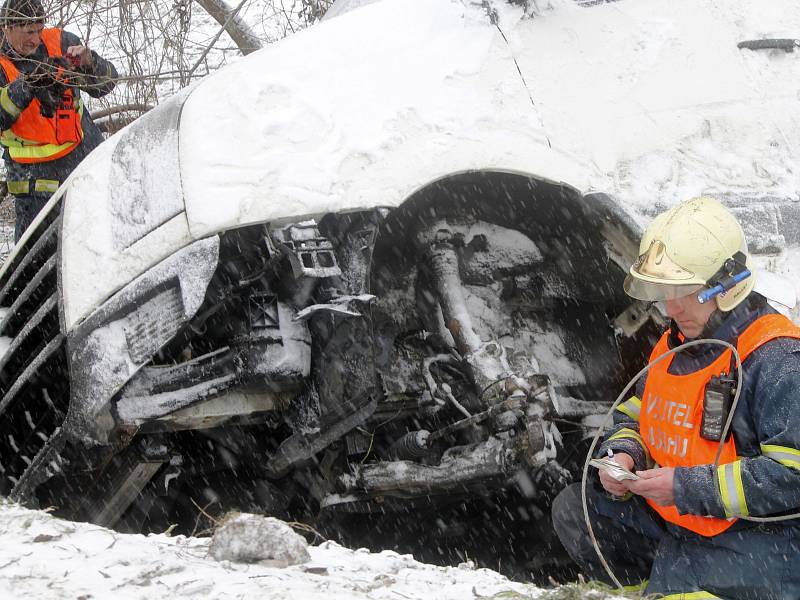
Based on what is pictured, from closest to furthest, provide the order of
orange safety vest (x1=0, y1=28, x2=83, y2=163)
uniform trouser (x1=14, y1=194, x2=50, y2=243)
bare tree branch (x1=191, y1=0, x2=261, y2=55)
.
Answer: orange safety vest (x1=0, y1=28, x2=83, y2=163), uniform trouser (x1=14, y1=194, x2=50, y2=243), bare tree branch (x1=191, y1=0, x2=261, y2=55)

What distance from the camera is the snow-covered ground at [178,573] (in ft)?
6.45

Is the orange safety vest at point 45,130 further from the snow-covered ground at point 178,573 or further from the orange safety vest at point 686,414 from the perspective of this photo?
the orange safety vest at point 686,414

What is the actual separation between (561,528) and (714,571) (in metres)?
0.70

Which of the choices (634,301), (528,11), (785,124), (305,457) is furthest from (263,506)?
(785,124)

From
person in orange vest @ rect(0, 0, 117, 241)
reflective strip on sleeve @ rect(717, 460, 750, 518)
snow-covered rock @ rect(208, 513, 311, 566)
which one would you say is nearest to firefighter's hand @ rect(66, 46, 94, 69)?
person in orange vest @ rect(0, 0, 117, 241)

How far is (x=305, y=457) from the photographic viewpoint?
3.24 m

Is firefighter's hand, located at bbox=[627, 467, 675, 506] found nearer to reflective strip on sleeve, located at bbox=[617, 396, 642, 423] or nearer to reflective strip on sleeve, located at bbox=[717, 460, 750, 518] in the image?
reflective strip on sleeve, located at bbox=[717, 460, 750, 518]

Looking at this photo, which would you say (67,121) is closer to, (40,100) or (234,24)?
(40,100)

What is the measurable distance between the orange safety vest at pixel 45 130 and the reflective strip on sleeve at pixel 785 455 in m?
4.28

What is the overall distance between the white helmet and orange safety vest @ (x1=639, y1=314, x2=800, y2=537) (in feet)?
0.47

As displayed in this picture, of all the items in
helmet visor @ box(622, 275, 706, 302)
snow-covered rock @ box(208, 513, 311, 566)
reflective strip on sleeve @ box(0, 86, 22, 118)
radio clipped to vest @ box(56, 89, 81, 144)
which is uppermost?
reflective strip on sleeve @ box(0, 86, 22, 118)

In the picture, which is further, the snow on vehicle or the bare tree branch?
the bare tree branch

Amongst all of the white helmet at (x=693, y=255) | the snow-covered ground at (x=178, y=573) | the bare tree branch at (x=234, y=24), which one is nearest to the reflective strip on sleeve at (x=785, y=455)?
the white helmet at (x=693, y=255)

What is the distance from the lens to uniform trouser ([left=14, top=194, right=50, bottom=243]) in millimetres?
5195
